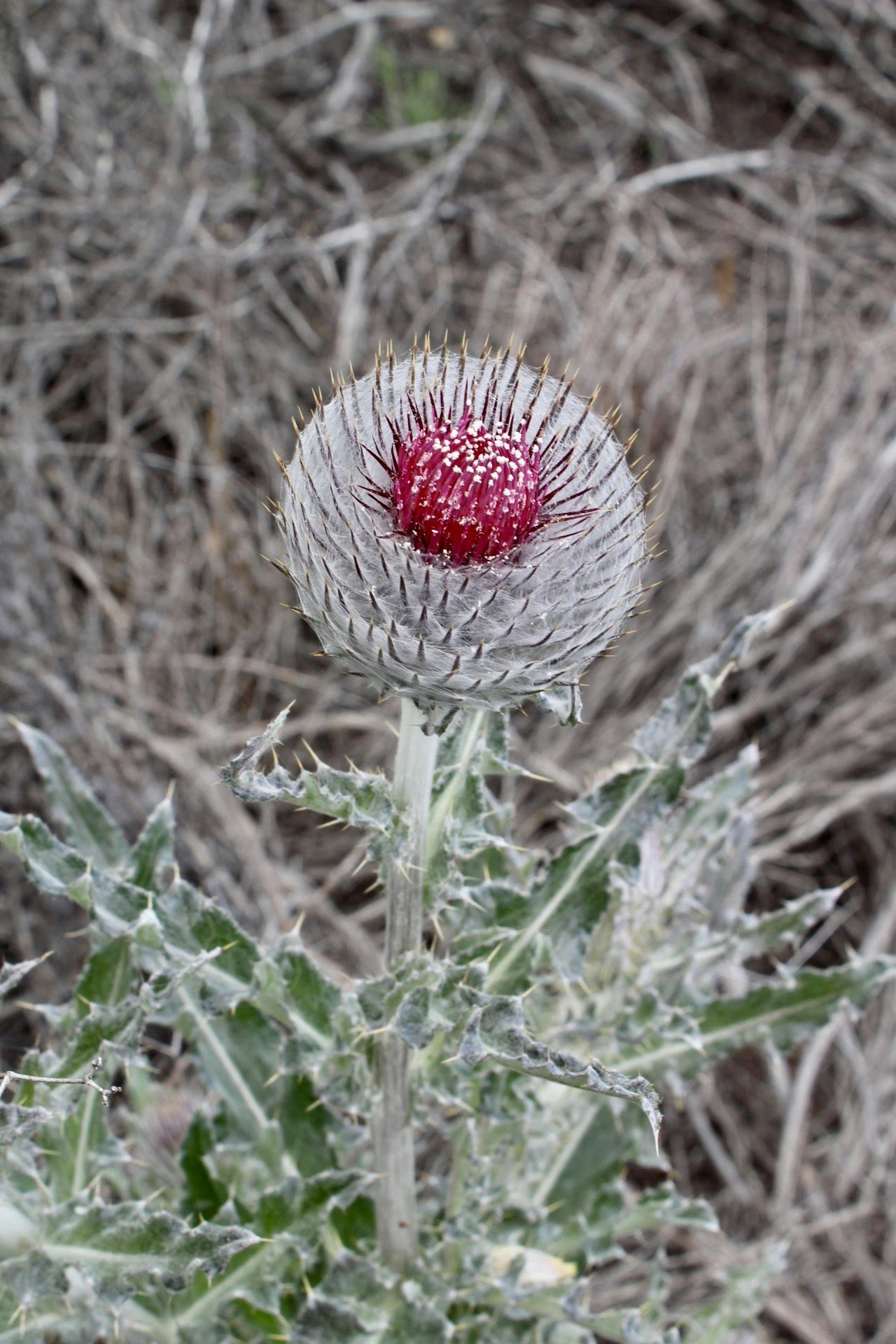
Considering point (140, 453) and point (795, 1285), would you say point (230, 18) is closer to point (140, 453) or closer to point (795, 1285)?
point (140, 453)

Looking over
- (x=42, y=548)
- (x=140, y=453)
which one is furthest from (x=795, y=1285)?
(x=140, y=453)

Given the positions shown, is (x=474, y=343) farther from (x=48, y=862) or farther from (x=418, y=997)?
(x=418, y=997)

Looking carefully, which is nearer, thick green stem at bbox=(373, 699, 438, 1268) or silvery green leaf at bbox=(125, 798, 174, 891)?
thick green stem at bbox=(373, 699, 438, 1268)

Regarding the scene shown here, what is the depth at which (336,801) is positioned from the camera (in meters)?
1.92

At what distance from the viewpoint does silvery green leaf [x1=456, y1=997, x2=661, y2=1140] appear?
1790mm

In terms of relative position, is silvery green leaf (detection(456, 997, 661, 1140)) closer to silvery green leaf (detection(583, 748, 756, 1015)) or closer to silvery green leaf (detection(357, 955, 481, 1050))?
silvery green leaf (detection(357, 955, 481, 1050))

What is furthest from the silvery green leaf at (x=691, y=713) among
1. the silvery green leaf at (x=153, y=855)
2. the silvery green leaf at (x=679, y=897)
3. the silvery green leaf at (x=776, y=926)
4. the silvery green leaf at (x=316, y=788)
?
the silvery green leaf at (x=153, y=855)

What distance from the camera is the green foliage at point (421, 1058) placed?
2195 mm

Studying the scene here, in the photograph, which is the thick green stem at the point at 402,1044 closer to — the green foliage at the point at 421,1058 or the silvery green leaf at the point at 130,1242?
the green foliage at the point at 421,1058

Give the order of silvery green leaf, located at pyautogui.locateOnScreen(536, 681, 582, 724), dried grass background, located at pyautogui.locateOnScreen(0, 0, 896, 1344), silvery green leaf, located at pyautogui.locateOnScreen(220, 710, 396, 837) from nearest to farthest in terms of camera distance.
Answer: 1. silvery green leaf, located at pyautogui.locateOnScreen(220, 710, 396, 837)
2. silvery green leaf, located at pyautogui.locateOnScreen(536, 681, 582, 724)
3. dried grass background, located at pyautogui.locateOnScreen(0, 0, 896, 1344)

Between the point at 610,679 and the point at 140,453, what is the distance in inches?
91.0

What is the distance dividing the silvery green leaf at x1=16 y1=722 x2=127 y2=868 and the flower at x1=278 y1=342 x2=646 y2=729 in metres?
1.11

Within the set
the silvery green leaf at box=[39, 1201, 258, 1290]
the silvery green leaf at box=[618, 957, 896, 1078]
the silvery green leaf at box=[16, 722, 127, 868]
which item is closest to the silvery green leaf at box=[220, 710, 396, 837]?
the silvery green leaf at box=[39, 1201, 258, 1290]

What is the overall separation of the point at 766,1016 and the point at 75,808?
5.78ft
